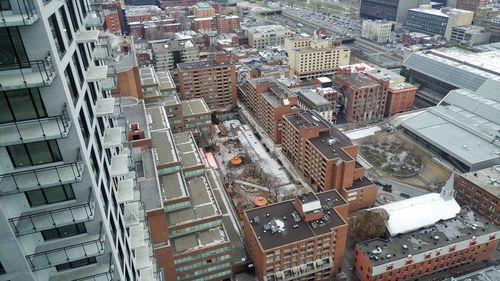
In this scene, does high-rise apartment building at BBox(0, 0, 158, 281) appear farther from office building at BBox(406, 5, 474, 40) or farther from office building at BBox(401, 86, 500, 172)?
office building at BBox(406, 5, 474, 40)

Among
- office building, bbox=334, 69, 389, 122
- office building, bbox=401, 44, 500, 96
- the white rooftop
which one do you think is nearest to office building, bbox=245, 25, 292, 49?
office building, bbox=401, 44, 500, 96

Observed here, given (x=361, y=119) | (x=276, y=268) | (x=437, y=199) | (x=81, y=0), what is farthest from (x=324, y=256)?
(x=361, y=119)

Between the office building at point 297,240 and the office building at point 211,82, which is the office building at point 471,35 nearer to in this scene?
the office building at point 211,82

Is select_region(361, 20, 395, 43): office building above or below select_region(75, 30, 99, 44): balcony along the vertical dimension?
below

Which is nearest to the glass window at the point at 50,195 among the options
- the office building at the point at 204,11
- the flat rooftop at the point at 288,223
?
the flat rooftop at the point at 288,223

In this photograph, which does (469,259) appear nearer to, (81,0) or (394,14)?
(81,0)

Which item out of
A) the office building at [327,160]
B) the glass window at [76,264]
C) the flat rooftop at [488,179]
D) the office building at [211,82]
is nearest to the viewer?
the glass window at [76,264]

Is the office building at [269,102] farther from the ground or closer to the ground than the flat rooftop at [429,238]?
farther from the ground

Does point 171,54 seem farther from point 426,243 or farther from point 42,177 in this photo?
point 42,177

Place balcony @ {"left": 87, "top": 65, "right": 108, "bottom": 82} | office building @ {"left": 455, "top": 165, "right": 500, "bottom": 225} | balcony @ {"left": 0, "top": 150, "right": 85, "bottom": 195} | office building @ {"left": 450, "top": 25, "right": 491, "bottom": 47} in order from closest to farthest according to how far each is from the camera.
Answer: balcony @ {"left": 0, "top": 150, "right": 85, "bottom": 195}, balcony @ {"left": 87, "top": 65, "right": 108, "bottom": 82}, office building @ {"left": 455, "top": 165, "right": 500, "bottom": 225}, office building @ {"left": 450, "top": 25, "right": 491, "bottom": 47}
